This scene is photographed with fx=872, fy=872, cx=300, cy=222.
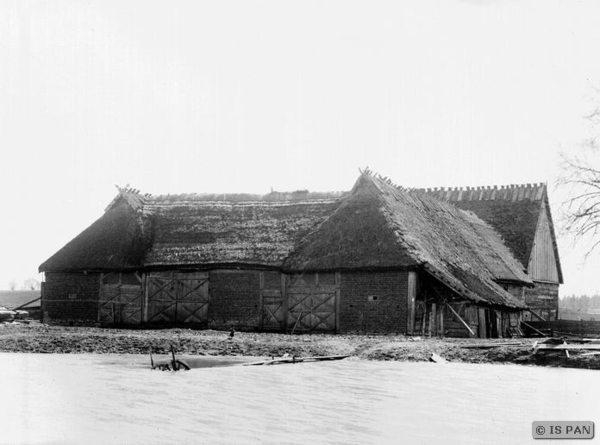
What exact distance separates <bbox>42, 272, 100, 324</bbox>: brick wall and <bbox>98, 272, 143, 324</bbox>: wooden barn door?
0.34m

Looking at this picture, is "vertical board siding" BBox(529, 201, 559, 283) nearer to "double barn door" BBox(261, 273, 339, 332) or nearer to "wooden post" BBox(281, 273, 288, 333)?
"double barn door" BBox(261, 273, 339, 332)


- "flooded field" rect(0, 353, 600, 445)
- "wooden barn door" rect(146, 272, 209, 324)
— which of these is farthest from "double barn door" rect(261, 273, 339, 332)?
"flooded field" rect(0, 353, 600, 445)

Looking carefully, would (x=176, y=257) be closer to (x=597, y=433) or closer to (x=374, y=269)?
(x=374, y=269)

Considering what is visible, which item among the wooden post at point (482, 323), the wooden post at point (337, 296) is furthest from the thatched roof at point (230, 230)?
the wooden post at point (482, 323)

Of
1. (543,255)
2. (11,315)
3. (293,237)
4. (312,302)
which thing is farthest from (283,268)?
(543,255)

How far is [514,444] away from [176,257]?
91.5 ft

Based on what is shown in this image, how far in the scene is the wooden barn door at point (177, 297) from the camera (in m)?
36.8

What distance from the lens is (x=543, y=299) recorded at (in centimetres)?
5153

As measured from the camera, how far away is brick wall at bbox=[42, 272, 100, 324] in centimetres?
3812

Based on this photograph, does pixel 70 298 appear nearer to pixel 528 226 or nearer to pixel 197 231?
pixel 197 231

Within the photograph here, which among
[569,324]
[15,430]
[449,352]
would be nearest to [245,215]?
[569,324]

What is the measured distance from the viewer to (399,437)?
11258 mm

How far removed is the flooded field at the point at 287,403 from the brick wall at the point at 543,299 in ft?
96.7

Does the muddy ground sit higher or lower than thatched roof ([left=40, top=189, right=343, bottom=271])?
lower
